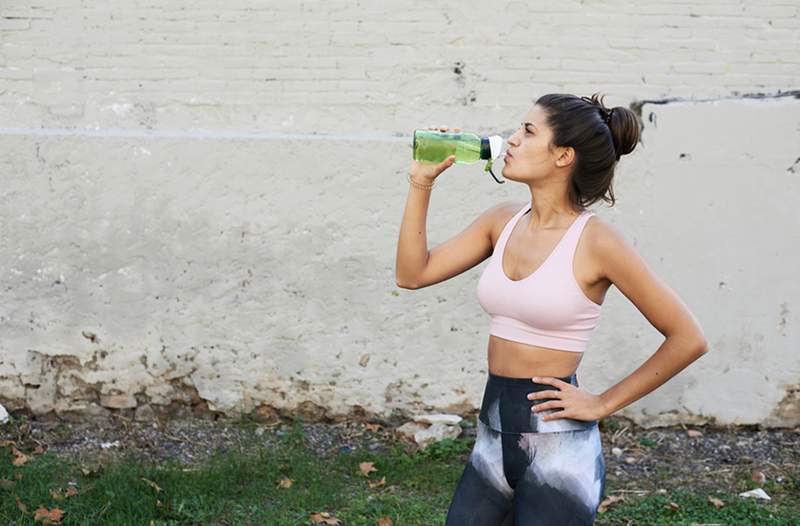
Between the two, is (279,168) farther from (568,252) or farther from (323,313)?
(568,252)

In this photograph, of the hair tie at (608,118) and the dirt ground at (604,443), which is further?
the dirt ground at (604,443)

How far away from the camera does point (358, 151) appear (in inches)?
228

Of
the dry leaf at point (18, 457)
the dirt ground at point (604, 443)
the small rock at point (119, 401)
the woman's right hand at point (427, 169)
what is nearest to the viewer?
the woman's right hand at point (427, 169)

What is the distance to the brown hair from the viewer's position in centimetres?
287

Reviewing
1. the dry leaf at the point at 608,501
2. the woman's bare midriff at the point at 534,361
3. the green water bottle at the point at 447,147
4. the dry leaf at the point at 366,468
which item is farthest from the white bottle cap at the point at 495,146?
Result: the dry leaf at the point at 366,468

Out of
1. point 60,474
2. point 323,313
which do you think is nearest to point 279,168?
point 323,313

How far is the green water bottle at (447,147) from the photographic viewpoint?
304cm

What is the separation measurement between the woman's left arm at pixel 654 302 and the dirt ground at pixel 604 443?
8.78 feet

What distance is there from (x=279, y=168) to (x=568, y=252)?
3.22 m

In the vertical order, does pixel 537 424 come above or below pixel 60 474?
above

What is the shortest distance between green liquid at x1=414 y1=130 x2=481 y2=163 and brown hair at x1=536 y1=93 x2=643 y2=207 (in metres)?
0.24

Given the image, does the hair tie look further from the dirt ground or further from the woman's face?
the dirt ground

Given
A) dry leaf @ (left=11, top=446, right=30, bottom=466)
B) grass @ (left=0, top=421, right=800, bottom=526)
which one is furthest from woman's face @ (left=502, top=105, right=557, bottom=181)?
dry leaf @ (left=11, top=446, right=30, bottom=466)

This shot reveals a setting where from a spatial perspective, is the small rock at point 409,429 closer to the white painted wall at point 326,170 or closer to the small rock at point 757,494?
the white painted wall at point 326,170
